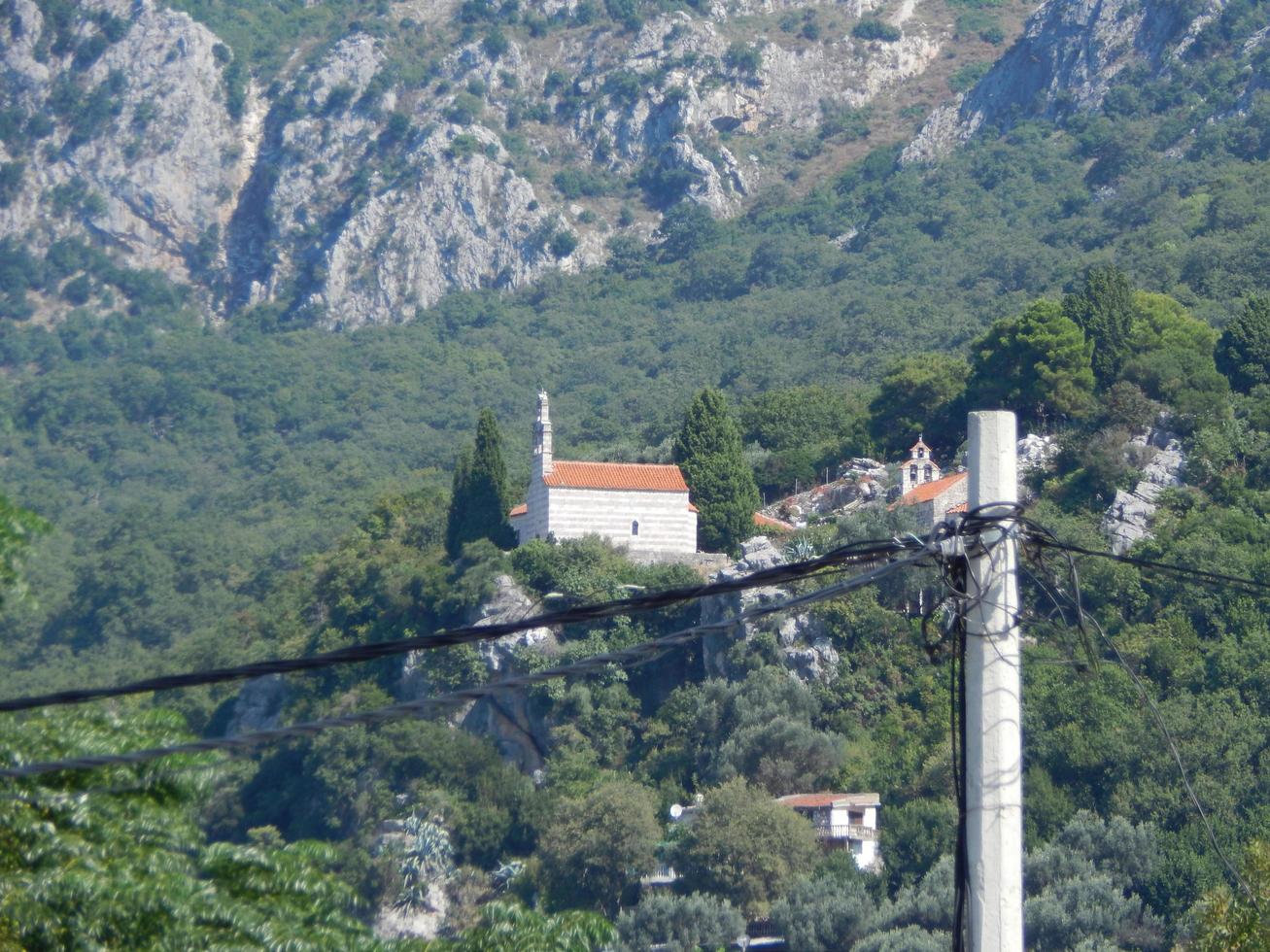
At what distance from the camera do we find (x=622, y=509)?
5412 cm

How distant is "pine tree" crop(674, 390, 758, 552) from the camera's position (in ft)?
180

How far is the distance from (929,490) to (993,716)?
4592 cm

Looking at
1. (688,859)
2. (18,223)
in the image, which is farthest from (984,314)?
(18,223)

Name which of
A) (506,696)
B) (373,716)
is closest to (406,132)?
(506,696)

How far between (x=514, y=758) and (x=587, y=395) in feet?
184

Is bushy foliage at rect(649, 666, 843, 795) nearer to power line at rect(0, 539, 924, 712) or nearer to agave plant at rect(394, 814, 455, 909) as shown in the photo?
agave plant at rect(394, 814, 455, 909)

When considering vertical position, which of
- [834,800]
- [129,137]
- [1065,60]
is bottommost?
[834,800]

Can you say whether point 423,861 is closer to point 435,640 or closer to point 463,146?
point 435,640

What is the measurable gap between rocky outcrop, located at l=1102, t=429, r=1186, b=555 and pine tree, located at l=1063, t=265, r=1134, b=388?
12.9 feet

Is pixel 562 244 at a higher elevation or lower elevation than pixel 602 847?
higher

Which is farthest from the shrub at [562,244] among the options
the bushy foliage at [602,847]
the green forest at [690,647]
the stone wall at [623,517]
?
the bushy foliage at [602,847]

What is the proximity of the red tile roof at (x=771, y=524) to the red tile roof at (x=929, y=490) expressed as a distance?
134 inches

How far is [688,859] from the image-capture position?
45438mm

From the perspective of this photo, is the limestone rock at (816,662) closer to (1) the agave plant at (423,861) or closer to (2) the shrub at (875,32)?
(1) the agave plant at (423,861)
